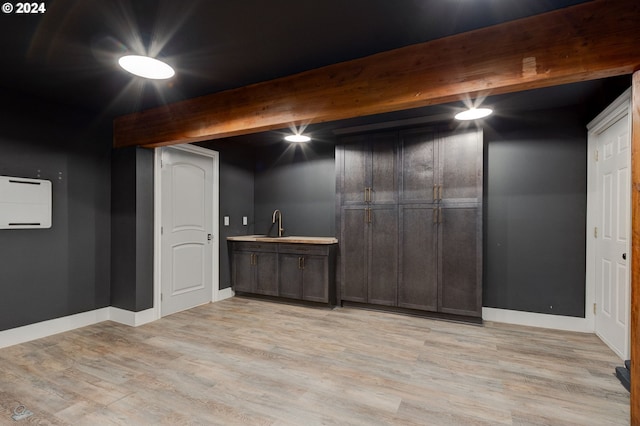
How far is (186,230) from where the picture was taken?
4.12 m

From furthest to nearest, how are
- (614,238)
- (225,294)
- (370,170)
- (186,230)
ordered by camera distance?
1. (225,294)
2. (186,230)
3. (370,170)
4. (614,238)

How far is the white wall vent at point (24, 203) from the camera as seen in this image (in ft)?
9.28

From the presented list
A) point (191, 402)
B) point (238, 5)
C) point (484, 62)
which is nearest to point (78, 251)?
point (191, 402)

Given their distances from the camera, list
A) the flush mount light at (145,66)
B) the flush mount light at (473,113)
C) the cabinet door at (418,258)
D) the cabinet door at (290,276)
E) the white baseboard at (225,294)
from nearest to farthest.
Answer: the flush mount light at (145,66) → the flush mount light at (473,113) → the cabinet door at (418,258) → the cabinet door at (290,276) → the white baseboard at (225,294)

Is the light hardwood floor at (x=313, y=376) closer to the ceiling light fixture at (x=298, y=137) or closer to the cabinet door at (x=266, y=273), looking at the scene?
the cabinet door at (x=266, y=273)

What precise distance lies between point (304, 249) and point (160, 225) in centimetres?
185

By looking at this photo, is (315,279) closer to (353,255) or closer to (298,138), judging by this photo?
(353,255)

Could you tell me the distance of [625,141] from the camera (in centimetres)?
265

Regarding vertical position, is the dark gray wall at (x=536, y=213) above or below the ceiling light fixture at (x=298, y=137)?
below

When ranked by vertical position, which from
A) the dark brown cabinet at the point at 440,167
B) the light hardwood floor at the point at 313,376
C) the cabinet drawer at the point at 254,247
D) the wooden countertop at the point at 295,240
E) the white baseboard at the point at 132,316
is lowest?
the light hardwood floor at the point at 313,376

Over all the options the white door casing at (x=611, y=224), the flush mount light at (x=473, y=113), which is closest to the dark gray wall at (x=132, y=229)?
the flush mount light at (x=473, y=113)

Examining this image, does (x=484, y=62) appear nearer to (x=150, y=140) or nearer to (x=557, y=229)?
(x=557, y=229)

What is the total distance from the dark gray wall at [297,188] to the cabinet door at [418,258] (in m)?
1.27
